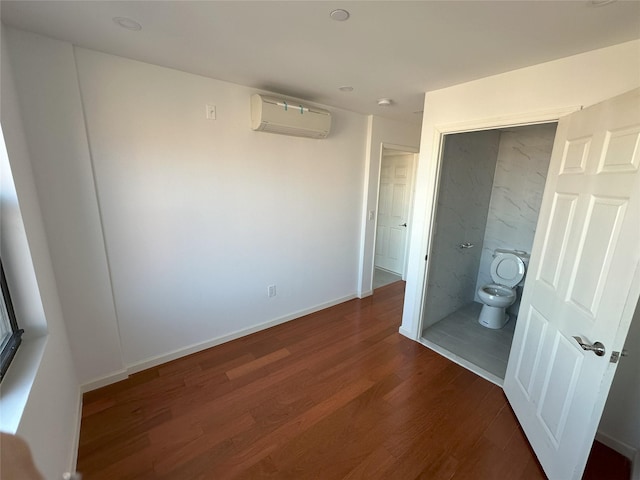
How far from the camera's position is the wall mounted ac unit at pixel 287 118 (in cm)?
227

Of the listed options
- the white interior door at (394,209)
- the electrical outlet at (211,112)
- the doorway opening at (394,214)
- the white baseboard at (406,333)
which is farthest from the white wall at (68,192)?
the white interior door at (394,209)

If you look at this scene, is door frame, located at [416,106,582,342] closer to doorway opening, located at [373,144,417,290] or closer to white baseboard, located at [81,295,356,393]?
white baseboard, located at [81,295,356,393]

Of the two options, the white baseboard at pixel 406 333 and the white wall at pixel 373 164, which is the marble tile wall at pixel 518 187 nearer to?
the white wall at pixel 373 164

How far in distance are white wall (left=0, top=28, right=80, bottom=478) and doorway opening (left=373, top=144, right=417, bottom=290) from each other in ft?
11.4

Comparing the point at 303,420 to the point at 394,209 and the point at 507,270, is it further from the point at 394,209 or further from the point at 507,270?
the point at 394,209

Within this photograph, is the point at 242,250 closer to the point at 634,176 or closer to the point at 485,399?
the point at 485,399

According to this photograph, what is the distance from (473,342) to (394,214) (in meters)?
2.36

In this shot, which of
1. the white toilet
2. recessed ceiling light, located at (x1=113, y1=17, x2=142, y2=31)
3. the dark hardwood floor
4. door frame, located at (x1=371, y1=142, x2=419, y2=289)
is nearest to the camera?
recessed ceiling light, located at (x1=113, y1=17, x2=142, y2=31)

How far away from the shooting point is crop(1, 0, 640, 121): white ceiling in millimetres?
1224

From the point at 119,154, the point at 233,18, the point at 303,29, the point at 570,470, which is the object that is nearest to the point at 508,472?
the point at 570,470

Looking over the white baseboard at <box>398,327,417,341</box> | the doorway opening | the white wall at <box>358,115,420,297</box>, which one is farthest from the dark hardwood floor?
the doorway opening

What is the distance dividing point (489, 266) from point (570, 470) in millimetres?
2513

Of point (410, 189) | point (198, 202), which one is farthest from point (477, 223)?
point (198, 202)

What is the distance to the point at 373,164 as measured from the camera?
133 inches
